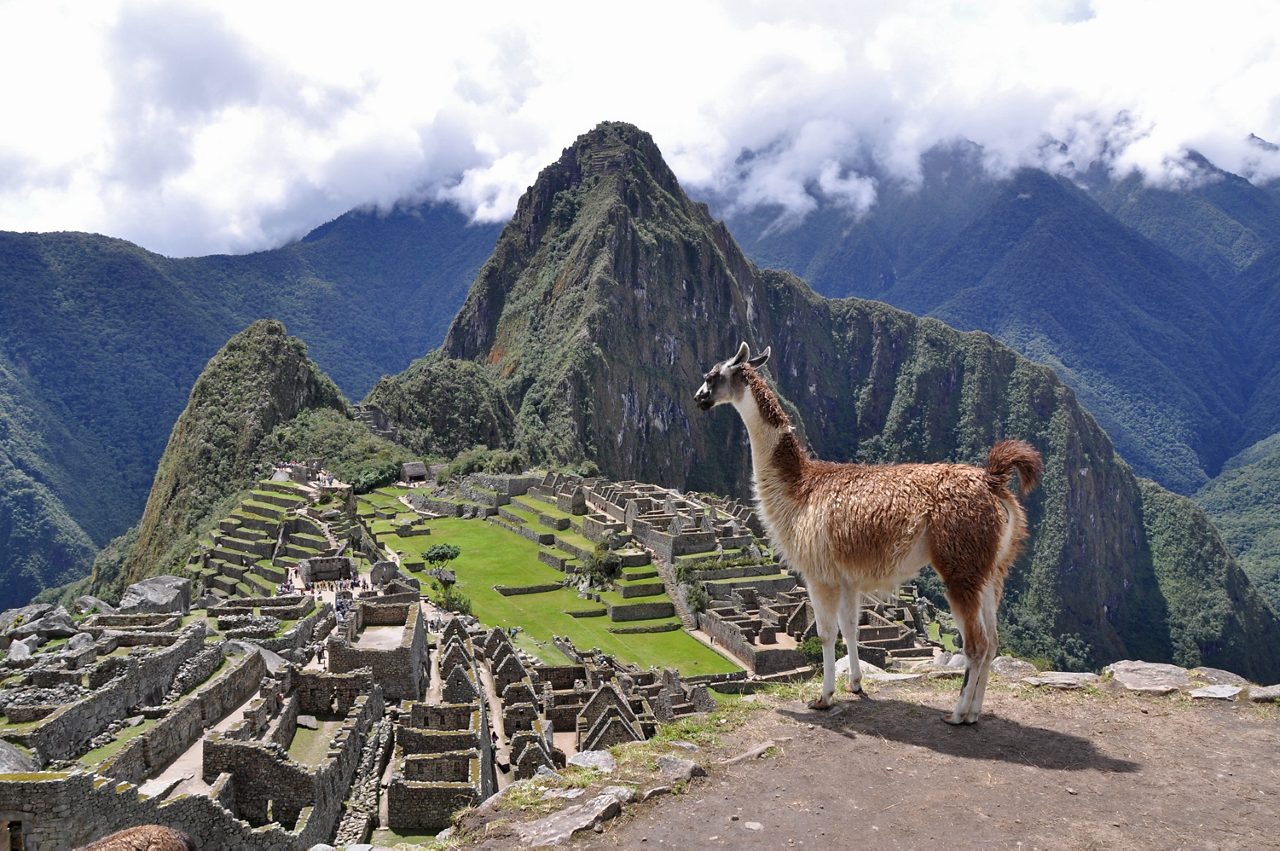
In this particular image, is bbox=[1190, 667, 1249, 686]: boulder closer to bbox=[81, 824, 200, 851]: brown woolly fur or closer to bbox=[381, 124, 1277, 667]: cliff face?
bbox=[81, 824, 200, 851]: brown woolly fur

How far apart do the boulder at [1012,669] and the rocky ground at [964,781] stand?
2.77 feet

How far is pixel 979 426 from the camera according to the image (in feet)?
650

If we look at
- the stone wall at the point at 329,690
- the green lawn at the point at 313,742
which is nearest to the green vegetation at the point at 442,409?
the stone wall at the point at 329,690

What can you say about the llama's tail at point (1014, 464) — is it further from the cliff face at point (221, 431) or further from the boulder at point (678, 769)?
the cliff face at point (221, 431)

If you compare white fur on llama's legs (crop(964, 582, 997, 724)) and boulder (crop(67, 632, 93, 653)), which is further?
boulder (crop(67, 632, 93, 653))

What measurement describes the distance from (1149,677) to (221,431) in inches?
3218

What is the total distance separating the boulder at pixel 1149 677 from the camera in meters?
8.22

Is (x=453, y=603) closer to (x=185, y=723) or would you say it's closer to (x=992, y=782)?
(x=185, y=723)

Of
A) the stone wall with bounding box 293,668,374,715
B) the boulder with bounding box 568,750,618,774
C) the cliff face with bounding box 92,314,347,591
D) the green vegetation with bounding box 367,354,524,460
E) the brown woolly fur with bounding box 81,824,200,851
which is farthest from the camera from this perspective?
the green vegetation with bounding box 367,354,524,460

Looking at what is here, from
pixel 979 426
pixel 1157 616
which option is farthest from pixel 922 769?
pixel 979 426

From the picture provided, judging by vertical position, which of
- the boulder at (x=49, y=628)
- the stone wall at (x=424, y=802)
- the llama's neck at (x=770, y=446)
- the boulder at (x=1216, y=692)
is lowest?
the stone wall at (x=424, y=802)

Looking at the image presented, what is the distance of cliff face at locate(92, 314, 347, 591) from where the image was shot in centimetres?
6562

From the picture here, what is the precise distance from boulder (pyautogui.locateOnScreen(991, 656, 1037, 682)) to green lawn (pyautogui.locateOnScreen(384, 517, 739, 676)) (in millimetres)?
20040

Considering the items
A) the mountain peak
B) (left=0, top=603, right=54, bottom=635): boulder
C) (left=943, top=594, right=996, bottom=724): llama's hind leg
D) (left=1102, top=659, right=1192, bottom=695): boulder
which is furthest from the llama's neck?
the mountain peak
